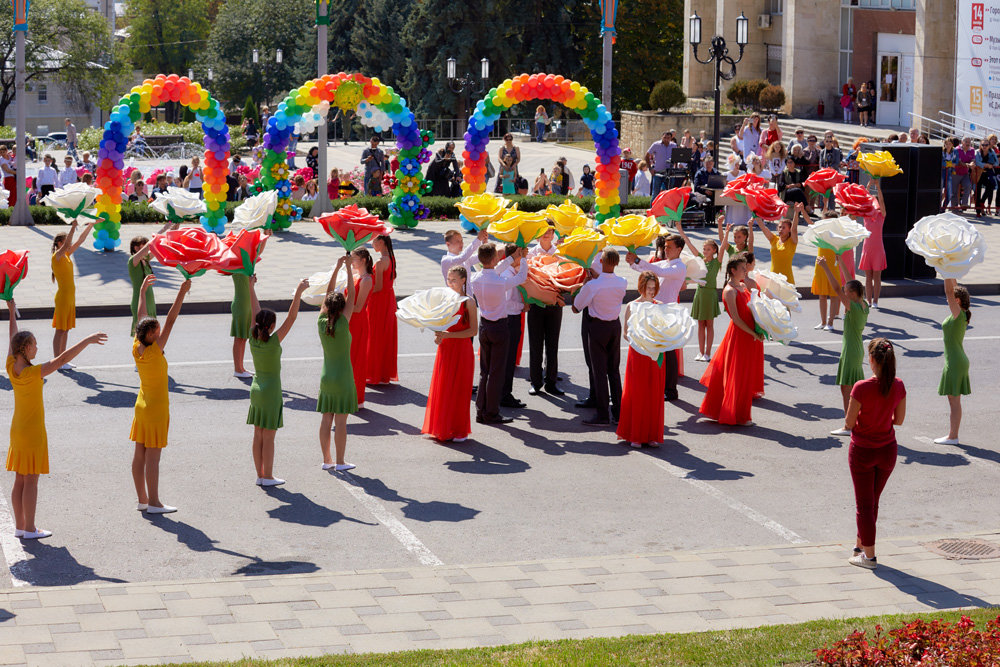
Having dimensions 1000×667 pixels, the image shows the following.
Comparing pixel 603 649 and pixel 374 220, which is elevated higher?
pixel 374 220

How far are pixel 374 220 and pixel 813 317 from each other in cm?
885

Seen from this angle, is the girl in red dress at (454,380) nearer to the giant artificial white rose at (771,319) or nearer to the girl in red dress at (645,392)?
the girl in red dress at (645,392)

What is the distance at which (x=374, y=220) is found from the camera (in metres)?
12.4

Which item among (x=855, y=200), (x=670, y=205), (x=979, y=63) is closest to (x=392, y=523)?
(x=670, y=205)

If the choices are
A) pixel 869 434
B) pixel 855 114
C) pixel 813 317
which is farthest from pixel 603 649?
pixel 855 114

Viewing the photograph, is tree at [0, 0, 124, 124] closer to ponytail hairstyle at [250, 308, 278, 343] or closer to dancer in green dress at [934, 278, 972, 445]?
ponytail hairstyle at [250, 308, 278, 343]

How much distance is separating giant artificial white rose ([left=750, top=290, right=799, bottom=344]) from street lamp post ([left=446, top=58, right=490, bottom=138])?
139 ft

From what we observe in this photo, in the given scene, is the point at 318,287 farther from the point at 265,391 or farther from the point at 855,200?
the point at 855,200

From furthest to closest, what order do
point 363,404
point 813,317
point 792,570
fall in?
1. point 813,317
2. point 363,404
3. point 792,570

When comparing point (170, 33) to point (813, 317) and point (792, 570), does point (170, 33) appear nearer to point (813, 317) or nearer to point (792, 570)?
point (813, 317)

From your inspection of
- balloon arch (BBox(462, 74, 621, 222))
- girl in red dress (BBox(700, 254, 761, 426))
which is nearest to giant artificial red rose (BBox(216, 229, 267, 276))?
girl in red dress (BBox(700, 254, 761, 426))

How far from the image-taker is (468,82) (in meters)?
56.0

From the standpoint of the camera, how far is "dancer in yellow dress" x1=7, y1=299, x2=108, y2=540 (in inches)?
358

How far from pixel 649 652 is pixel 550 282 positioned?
6.82 m
